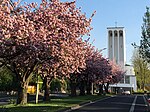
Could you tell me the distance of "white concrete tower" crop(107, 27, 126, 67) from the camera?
4508 inches

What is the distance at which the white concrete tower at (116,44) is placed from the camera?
11450 cm

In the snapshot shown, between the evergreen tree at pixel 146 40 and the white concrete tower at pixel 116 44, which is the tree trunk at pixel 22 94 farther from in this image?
the white concrete tower at pixel 116 44

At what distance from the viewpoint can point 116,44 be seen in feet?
384

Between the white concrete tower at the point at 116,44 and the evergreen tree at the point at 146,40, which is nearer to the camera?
the evergreen tree at the point at 146,40

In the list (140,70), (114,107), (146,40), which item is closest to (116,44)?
(140,70)

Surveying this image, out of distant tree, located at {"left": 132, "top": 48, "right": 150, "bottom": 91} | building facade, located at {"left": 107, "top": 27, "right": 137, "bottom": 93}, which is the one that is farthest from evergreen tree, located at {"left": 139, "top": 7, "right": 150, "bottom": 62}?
building facade, located at {"left": 107, "top": 27, "right": 137, "bottom": 93}

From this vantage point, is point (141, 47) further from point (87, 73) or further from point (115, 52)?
point (115, 52)

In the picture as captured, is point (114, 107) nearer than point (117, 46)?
Yes

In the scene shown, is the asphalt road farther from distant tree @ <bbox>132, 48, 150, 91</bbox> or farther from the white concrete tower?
the white concrete tower

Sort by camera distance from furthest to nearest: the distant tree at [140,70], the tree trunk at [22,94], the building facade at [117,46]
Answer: the building facade at [117,46]
the distant tree at [140,70]
the tree trunk at [22,94]

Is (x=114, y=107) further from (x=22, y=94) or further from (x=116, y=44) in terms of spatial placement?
(x=116, y=44)

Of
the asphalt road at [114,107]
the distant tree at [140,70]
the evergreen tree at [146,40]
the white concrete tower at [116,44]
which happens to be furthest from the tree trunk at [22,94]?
the white concrete tower at [116,44]

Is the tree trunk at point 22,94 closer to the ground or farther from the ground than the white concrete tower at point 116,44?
closer to the ground

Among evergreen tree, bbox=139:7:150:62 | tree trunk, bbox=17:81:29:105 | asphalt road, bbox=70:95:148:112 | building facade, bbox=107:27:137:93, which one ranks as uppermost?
building facade, bbox=107:27:137:93
